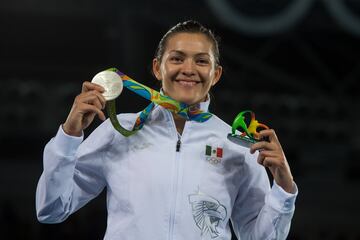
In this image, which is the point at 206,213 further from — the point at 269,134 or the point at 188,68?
the point at 188,68

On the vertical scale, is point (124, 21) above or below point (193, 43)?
below

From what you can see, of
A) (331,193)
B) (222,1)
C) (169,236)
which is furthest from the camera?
(331,193)

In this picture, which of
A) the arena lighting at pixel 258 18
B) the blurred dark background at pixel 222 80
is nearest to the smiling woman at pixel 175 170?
the arena lighting at pixel 258 18

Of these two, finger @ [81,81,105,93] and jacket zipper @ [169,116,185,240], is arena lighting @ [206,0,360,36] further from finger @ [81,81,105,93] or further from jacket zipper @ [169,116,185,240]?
finger @ [81,81,105,93]

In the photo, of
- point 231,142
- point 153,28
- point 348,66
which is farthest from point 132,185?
point 348,66

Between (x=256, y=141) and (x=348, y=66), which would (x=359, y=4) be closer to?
(x=348, y=66)

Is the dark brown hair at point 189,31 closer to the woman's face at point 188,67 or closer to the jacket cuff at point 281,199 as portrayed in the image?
the woman's face at point 188,67

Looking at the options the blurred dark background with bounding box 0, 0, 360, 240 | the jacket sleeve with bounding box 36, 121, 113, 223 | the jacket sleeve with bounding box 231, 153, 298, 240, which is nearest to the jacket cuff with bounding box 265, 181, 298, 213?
the jacket sleeve with bounding box 231, 153, 298, 240

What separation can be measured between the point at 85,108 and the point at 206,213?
50 cm

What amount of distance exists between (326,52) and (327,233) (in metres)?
2.41

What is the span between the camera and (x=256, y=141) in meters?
2.21

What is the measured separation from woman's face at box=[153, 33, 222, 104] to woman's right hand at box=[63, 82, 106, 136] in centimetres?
29

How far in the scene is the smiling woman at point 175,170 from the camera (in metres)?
2.18

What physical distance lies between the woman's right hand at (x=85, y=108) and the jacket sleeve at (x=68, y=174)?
3 centimetres
